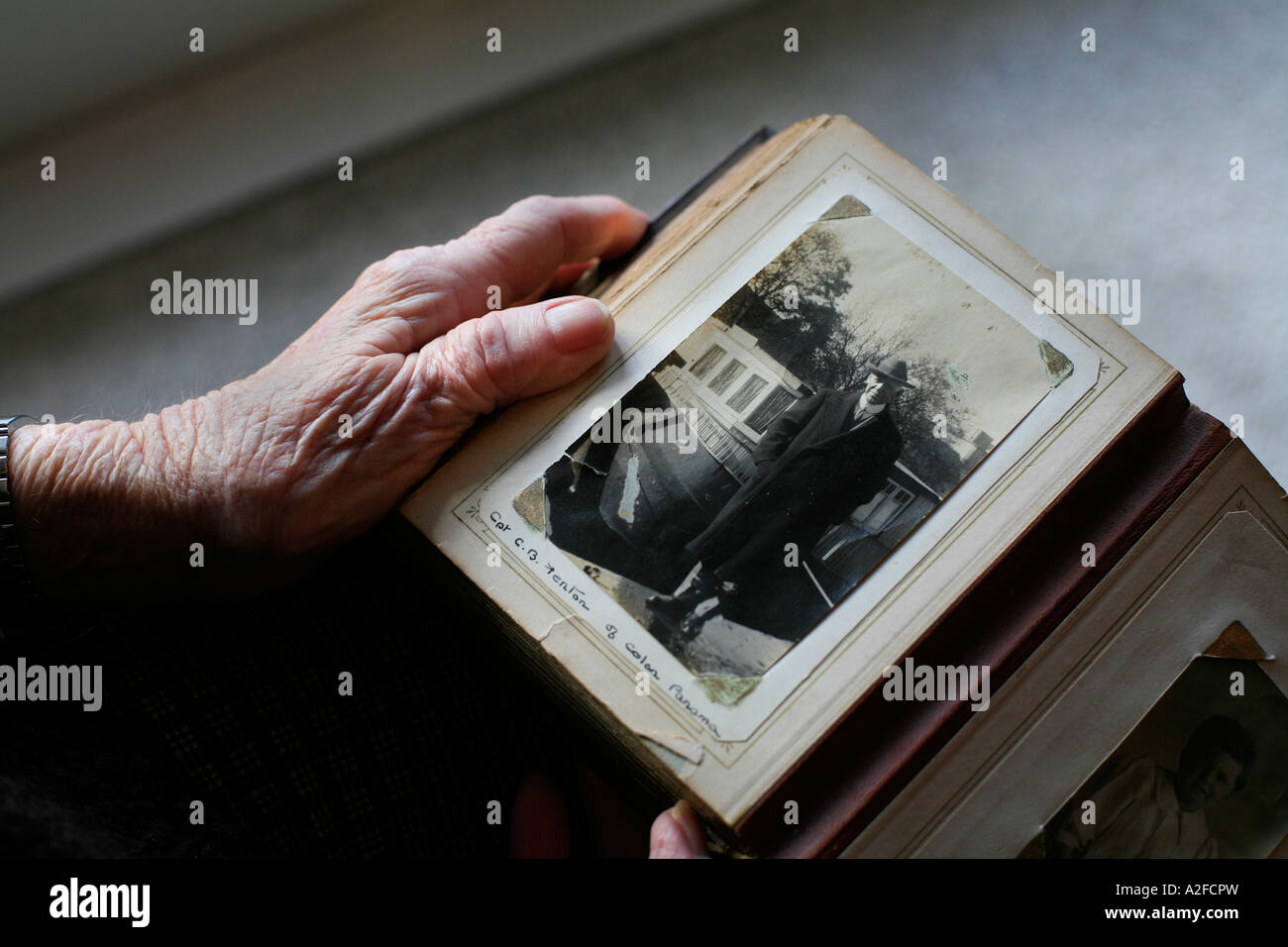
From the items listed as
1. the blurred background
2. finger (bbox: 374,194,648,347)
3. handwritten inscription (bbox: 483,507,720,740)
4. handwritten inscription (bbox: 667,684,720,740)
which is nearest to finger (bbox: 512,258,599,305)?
finger (bbox: 374,194,648,347)

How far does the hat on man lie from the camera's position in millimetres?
594

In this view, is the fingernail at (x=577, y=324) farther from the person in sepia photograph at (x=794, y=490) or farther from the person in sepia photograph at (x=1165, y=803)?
the person in sepia photograph at (x=1165, y=803)

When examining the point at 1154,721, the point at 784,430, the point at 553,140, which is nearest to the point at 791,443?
the point at 784,430

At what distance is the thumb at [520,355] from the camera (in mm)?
614

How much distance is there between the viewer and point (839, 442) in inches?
23.0

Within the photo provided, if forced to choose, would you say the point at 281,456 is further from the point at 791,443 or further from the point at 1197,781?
the point at 1197,781

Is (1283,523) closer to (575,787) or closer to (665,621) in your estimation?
(665,621)

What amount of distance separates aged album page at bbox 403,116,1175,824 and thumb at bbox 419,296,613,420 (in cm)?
2

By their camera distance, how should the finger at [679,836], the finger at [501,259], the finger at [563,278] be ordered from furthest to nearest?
the finger at [563,278] → the finger at [501,259] → the finger at [679,836]

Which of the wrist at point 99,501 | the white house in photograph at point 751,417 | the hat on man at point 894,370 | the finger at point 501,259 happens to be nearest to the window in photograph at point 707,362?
the white house in photograph at point 751,417

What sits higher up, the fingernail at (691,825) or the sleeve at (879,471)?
the sleeve at (879,471)

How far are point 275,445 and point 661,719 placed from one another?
33cm

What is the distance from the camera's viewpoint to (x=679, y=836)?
54 centimetres
